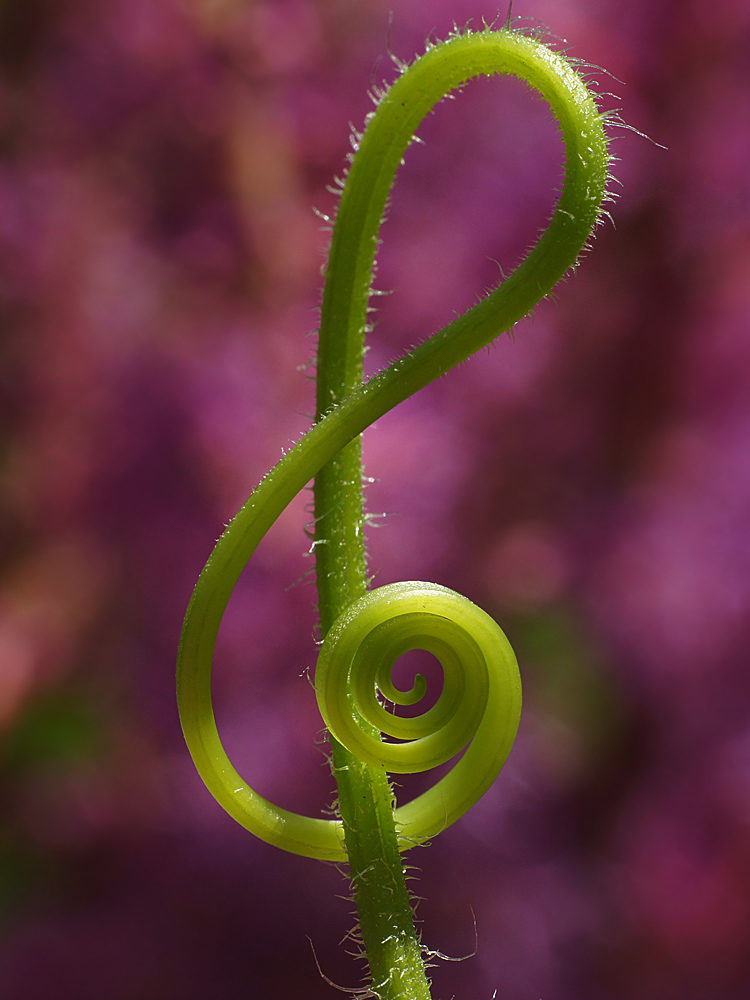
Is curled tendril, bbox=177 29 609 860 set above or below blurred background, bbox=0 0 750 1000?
below

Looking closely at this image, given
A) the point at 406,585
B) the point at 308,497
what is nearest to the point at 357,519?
the point at 406,585

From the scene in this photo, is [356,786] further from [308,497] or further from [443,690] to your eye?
[308,497]

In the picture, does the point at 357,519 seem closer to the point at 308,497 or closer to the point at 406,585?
the point at 406,585

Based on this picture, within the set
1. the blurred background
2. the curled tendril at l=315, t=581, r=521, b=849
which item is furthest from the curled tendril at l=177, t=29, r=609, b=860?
the blurred background

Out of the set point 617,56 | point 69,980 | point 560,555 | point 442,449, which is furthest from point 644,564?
point 69,980

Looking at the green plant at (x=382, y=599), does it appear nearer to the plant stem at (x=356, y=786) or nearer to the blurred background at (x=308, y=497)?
the plant stem at (x=356, y=786)

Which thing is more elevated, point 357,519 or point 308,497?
point 308,497

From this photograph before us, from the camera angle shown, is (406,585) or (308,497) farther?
(308,497)

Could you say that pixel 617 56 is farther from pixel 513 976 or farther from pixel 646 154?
pixel 513 976

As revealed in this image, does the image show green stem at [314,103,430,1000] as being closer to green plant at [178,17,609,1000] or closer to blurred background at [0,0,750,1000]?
green plant at [178,17,609,1000]
